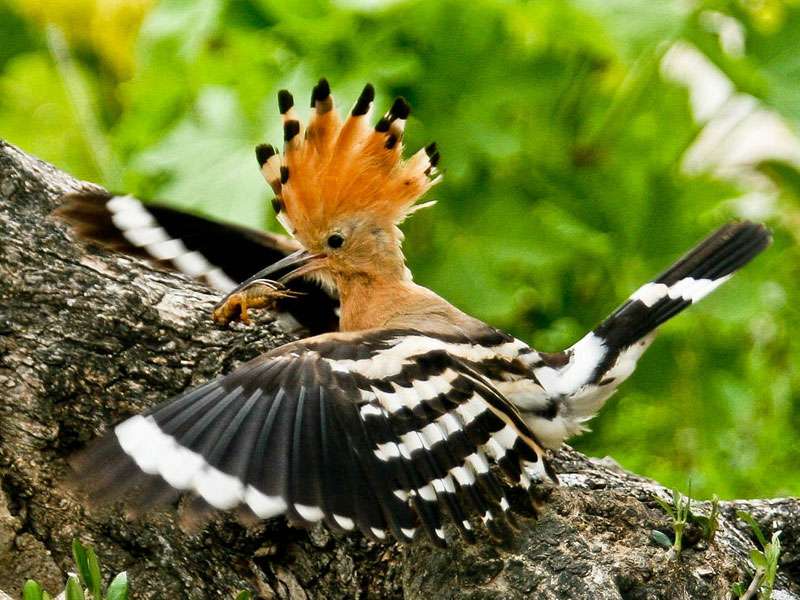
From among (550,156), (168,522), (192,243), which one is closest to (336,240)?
(192,243)

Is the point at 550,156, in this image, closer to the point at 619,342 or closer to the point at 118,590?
the point at 619,342

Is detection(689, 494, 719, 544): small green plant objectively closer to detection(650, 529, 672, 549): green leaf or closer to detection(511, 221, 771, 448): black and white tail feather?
detection(650, 529, 672, 549): green leaf

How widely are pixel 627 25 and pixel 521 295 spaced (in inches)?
36.4

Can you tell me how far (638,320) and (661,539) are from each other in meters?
0.59

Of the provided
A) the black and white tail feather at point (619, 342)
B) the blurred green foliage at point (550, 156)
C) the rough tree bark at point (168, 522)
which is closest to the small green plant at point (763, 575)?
the rough tree bark at point (168, 522)

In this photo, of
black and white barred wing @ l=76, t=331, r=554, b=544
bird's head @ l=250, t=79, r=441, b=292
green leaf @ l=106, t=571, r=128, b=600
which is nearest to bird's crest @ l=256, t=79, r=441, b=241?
bird's head @ l=250, t=79, r=441, b=292

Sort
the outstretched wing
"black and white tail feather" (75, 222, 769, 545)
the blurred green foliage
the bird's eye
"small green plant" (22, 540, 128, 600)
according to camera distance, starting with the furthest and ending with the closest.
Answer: the blurred green foliage → the bird's eye → the outstretched wing → "black and white tail feather" (75, 222, 769, 545) → "small green plant" (22, 540, 128, 600)

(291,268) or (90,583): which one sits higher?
(291,268)

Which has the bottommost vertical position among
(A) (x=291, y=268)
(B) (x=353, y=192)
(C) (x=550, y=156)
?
(A) (x=291, y=268)

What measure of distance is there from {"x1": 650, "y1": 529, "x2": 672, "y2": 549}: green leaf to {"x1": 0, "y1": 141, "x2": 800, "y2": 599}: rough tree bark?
12 mm

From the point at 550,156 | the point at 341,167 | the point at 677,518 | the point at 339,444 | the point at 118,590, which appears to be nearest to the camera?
the point at 118,590

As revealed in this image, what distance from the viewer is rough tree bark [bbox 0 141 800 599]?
207cm

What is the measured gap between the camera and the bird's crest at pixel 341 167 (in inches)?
97.3

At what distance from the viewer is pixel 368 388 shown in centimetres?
206
